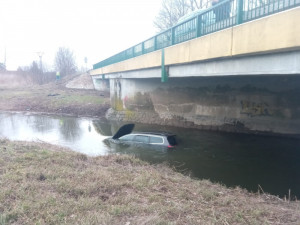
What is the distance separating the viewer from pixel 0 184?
Result: 5.62 m

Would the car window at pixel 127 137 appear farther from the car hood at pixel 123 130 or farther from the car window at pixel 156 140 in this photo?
the car window at pixel 156 140

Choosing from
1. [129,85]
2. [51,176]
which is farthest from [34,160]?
[129,85]

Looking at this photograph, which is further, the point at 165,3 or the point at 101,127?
the point at 165,3

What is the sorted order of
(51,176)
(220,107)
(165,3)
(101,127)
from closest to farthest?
1. (51,176)
2. (220,107)
3. (101,127)
4. (165,3)

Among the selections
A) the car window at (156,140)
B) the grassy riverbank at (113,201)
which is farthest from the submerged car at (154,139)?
the grassy riverbank at (113,201)

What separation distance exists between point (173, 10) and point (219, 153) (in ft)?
98.9

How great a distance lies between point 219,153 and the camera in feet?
45.8

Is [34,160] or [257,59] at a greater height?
[257,59]

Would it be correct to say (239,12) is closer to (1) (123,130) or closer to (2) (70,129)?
(1) (123,130)

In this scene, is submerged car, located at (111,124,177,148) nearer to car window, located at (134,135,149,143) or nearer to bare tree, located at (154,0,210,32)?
car window, located at (134,135,149,143)

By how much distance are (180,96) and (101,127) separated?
755 cm

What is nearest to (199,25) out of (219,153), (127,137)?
(219,153)

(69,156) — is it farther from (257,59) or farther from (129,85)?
(129,85)

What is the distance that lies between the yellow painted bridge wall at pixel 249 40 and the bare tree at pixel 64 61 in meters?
57.0
